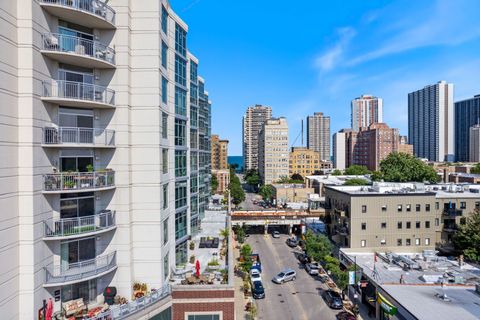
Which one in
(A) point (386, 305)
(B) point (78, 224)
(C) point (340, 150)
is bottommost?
(A) point (386, 305)

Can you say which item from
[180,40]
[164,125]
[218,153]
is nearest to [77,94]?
[164,125]

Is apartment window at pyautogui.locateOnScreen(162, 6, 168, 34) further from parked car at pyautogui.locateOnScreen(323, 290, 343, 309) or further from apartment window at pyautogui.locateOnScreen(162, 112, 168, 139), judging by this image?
parked car at pyautogui.locateOnScreen(323, 290, 343, 309)

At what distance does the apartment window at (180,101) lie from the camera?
25.6 m

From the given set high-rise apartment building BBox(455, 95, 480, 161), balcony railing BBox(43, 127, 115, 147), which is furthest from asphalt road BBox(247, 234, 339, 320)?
high-rise apartment building BBox(455, 95, 480, 161)

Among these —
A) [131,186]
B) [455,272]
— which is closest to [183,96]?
[131,186]

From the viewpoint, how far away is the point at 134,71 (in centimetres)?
2045

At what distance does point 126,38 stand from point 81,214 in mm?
10476

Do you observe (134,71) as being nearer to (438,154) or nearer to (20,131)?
(20,131)

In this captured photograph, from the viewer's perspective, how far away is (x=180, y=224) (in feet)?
87.7

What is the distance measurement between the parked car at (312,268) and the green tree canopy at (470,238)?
50.6 ft

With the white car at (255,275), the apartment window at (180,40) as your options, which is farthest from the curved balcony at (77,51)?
the white car at (255,275)

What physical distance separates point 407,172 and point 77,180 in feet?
240

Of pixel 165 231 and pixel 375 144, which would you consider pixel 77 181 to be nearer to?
pixel 165 231

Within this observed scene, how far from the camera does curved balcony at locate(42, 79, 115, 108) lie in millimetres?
17297
